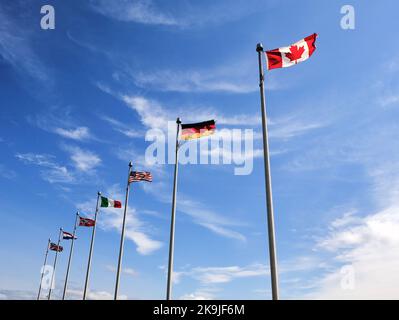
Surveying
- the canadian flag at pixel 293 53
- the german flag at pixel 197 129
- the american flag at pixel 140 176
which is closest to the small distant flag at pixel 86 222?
the american flag at pixel 140 176

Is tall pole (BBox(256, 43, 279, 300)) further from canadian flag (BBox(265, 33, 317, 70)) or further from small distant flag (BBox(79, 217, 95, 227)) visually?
small distant flag (BBox(79, 217, 95, 227))

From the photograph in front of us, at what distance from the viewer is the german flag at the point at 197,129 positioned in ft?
73.3

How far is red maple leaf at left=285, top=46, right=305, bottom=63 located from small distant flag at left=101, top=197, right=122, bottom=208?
959 inches

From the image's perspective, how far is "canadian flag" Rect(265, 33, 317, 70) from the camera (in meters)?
16.2

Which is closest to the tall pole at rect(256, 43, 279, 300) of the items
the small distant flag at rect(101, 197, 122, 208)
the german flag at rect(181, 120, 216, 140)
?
the german flag at rect(181, 120, 216, 140)

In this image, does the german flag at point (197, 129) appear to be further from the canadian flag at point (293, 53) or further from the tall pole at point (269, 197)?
the canadian flag at point (293, 53)

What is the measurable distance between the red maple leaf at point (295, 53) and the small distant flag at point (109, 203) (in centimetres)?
2435
